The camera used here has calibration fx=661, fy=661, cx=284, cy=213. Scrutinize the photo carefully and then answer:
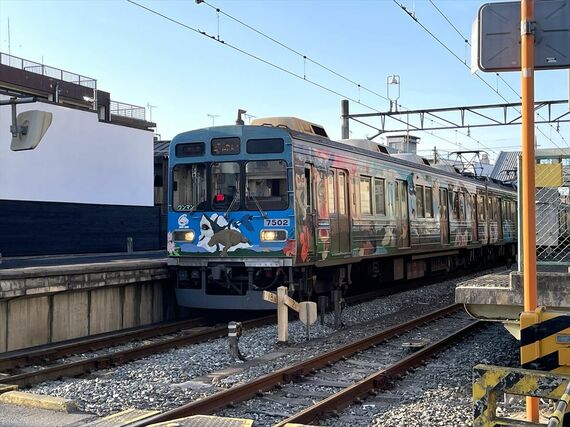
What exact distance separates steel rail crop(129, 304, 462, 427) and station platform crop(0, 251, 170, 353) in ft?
14.6

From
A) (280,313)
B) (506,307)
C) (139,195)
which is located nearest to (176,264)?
(280,313)

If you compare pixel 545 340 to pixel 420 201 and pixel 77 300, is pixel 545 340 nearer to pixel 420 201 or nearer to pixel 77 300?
pixel 77 300

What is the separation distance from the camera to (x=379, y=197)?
1418 cm

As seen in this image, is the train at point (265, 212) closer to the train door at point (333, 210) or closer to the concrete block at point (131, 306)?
the train door at point (333, 210)

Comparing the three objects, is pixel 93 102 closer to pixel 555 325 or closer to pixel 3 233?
pixel 3 233

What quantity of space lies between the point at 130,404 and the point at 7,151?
59.2 feet

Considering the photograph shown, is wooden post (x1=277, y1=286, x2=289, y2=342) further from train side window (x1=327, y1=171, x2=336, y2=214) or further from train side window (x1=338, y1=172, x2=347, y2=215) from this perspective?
train side window (x1=338, y1=172, x2=347, y2=215)

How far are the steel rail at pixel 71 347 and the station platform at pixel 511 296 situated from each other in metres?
5.44

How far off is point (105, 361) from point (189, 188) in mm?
4258

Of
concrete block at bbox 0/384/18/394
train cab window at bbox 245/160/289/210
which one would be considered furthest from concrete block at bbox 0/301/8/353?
train cab window at bbox 245/160/289/210

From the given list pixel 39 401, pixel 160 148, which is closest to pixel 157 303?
pixel 39 401

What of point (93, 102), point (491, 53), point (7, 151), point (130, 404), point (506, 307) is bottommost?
point (130, 404)

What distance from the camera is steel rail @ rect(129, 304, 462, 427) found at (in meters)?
5.81

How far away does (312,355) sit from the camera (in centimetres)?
877
